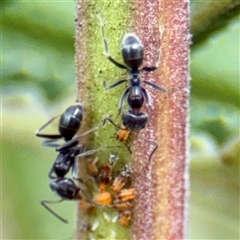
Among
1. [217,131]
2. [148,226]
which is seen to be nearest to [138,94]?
[148,226]

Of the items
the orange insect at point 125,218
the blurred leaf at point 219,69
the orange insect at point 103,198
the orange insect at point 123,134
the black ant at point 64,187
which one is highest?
the blurred leaf at point 219,69

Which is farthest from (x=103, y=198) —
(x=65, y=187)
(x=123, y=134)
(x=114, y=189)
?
(x=65, y=187)

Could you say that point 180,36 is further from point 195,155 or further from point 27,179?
point 27,179

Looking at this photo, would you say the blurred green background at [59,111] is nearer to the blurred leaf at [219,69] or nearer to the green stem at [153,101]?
the blurred leaf at [219,69]

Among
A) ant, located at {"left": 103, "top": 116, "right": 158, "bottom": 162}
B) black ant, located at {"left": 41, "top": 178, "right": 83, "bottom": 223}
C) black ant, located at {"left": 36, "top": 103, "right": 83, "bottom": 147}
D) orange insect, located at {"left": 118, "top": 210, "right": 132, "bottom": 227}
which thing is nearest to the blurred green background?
black ant, located at {"left": 41, "top": 178, "right": 83, "bottom": 223}

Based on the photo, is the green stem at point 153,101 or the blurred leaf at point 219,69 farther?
the blurred leaf at point 219,69

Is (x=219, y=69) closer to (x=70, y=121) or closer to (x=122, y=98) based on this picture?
(x=70, y=121)

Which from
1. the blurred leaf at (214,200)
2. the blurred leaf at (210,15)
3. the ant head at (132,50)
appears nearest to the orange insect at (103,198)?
the ant head at (132,50)
